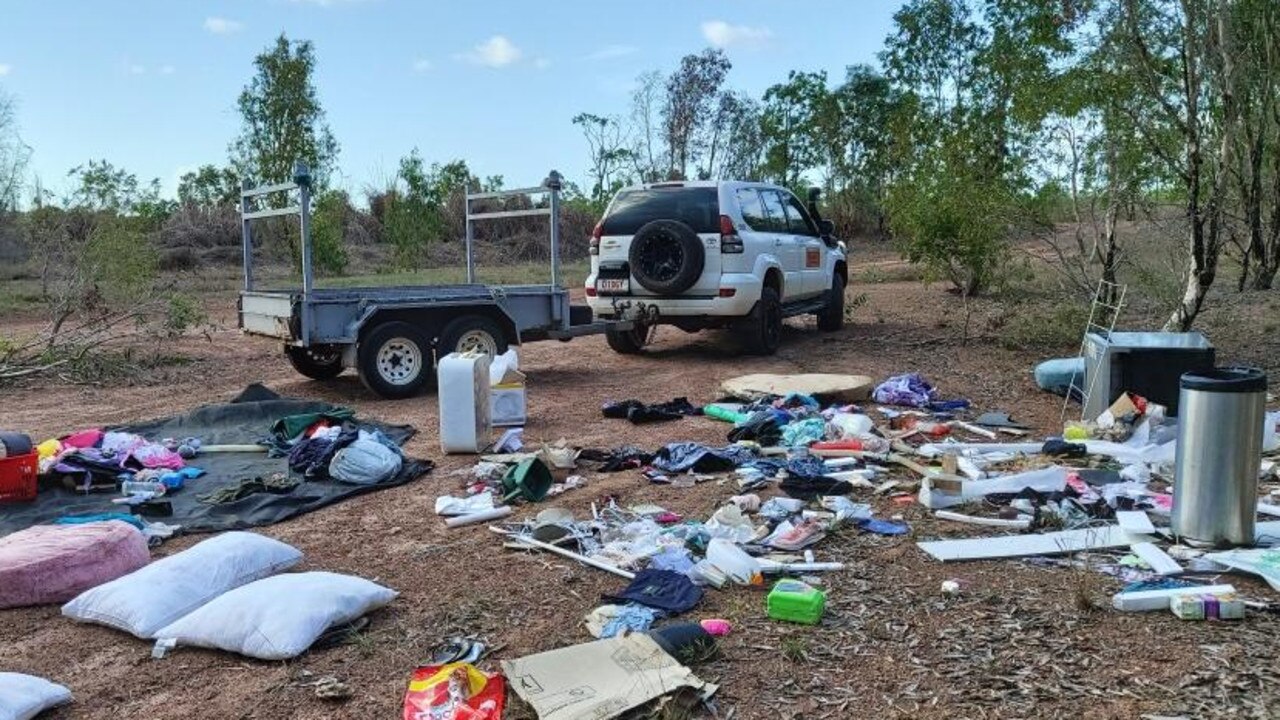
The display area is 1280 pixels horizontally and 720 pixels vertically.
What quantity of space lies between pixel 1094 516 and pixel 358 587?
12.0 ft

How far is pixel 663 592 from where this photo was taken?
4273mm

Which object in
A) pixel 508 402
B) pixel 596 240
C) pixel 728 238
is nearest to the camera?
pixel 508 402

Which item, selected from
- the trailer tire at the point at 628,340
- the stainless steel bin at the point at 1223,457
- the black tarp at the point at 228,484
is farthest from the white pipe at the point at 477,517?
the trailer tire at the point at 628,340

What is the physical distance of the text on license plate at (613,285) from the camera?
11227 millimetres

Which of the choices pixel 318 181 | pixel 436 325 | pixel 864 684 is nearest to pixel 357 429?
pixel 436 325

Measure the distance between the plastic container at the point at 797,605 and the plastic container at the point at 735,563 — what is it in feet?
1.10

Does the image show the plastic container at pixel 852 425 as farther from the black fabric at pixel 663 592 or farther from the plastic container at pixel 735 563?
the black fabric at pixel 663 592

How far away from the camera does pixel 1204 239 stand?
11031mm

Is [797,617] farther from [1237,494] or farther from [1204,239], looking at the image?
[1204,239]

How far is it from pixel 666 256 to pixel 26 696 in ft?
27.2

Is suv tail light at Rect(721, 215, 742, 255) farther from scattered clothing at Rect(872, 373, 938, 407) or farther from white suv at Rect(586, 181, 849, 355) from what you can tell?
scattered clothing at Rect(872, 373, 938, 407)

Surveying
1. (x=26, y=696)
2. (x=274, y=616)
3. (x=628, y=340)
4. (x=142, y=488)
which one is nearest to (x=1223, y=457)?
(x=274, y=616)

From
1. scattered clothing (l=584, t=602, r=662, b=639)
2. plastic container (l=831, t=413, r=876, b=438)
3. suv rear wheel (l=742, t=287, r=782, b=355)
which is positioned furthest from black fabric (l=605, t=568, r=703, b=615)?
suv rear wheel (l=742, t=287, r=782, b=355)

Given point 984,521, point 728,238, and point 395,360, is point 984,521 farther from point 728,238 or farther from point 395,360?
point 728,238
